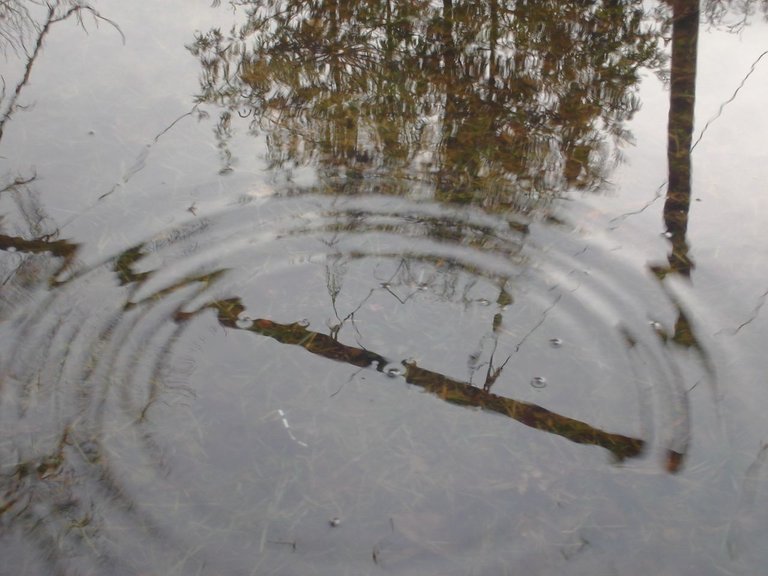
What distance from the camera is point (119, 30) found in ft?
16.1

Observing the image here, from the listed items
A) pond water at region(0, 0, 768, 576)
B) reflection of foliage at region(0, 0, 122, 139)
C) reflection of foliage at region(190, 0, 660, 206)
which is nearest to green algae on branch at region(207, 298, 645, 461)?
pond water at region(0, 0, 768, 576)

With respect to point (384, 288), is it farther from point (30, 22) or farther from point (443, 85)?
point (30, 22)

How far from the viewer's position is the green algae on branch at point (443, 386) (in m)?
2.85

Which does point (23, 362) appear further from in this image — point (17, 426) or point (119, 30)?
point (119, 30)

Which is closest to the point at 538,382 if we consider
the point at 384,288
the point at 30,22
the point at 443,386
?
the point at 443,386

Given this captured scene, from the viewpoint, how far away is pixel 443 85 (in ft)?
14.7

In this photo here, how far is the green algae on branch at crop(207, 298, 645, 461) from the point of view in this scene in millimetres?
2850

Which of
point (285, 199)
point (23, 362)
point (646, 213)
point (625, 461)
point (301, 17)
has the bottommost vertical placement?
point (23, 362)

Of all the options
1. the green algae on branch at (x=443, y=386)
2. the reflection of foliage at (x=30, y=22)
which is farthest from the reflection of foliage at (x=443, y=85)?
the green algae on branch at (x=443, y=386)

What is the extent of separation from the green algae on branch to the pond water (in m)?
0.01

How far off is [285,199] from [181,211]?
0.46 metres

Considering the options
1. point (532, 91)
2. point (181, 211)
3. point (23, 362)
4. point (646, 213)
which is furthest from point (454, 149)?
point (23, 362)

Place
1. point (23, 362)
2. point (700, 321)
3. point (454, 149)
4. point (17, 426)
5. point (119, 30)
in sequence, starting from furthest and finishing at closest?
point (119, 30) < point (454, 149) < point (700, 321) < point (23, 362) < point (17, 426)

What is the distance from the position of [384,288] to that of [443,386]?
21.5 inches
